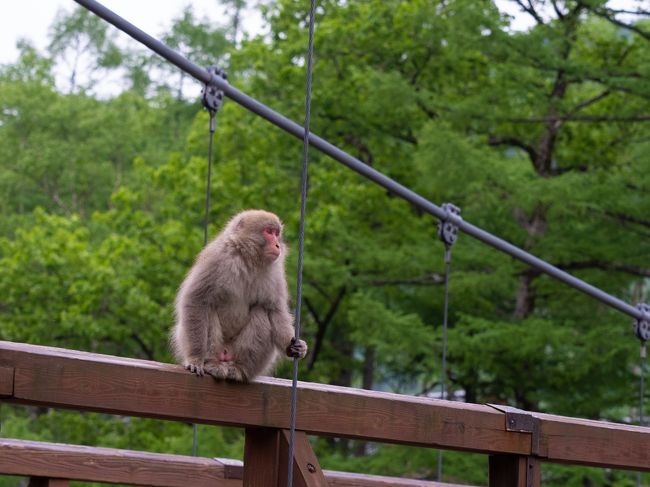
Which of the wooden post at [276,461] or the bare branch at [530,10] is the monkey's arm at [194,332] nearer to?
the wooden post at [276,461]

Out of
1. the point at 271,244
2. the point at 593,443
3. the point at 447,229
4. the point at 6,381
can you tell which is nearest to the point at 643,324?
the point at 447,229

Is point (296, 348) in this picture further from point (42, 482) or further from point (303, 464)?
point (42, 482)

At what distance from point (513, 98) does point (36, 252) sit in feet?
25.0

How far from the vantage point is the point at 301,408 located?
3.19 metres

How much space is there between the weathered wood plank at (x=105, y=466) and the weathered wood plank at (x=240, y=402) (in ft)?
4.81

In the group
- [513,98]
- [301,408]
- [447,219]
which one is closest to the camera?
[301,408]

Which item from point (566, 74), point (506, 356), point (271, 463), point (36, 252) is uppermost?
point (566, 74)

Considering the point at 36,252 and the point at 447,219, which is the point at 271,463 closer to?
the point at 447,219

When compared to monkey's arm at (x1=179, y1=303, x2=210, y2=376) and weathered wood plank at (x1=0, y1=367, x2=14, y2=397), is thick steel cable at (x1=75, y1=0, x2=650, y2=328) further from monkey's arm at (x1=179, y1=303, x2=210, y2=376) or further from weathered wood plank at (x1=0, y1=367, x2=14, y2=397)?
weathered wood plank at (x1=0, y1=367, x2=14, y2=397)

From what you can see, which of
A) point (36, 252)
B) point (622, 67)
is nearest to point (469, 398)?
point (622, 67)

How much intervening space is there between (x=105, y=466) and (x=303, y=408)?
173 cm

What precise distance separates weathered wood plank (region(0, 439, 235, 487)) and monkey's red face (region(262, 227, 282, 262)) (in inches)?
45.8

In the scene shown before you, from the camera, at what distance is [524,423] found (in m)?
3.58

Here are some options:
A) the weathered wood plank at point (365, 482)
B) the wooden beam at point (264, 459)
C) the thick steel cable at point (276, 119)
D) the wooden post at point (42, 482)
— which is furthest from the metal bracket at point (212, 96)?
the wooden beam at point (264, 459)
